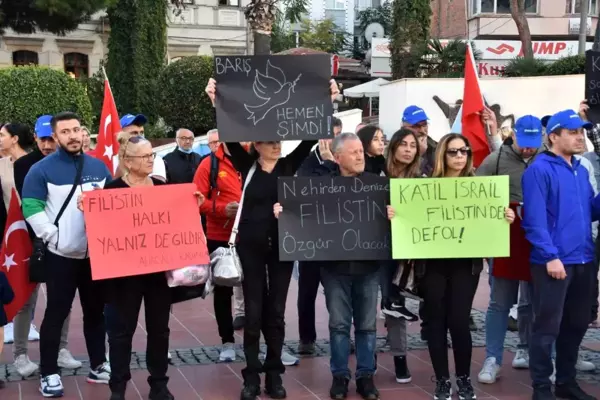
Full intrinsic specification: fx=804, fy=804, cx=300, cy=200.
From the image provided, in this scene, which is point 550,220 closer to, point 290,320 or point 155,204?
point 155,204

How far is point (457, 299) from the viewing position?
17.4 ft

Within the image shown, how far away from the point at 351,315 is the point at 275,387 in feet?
2.38

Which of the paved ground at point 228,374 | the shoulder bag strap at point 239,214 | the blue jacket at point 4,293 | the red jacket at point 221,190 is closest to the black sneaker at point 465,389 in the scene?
the paved ground at point 228,374

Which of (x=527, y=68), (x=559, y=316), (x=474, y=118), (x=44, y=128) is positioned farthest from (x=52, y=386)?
(x=527, y=68)

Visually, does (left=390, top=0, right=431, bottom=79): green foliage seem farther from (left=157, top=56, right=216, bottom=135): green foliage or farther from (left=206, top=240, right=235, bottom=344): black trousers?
(left=206, top=240, right=235, bottom=344): black trousers

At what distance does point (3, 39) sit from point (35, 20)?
13095 mm

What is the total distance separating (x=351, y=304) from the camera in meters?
5.59

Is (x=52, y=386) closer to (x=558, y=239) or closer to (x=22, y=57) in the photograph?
(x=558, y=239)

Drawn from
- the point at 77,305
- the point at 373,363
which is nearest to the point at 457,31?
the point at 77,305

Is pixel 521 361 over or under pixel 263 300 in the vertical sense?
under

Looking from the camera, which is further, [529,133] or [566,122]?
[529,133]

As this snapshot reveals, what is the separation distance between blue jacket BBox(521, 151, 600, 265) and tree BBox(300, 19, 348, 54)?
44705mm

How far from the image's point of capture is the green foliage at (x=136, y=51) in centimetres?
2925

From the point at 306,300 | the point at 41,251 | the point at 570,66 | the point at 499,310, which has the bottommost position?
the point at 306,300
